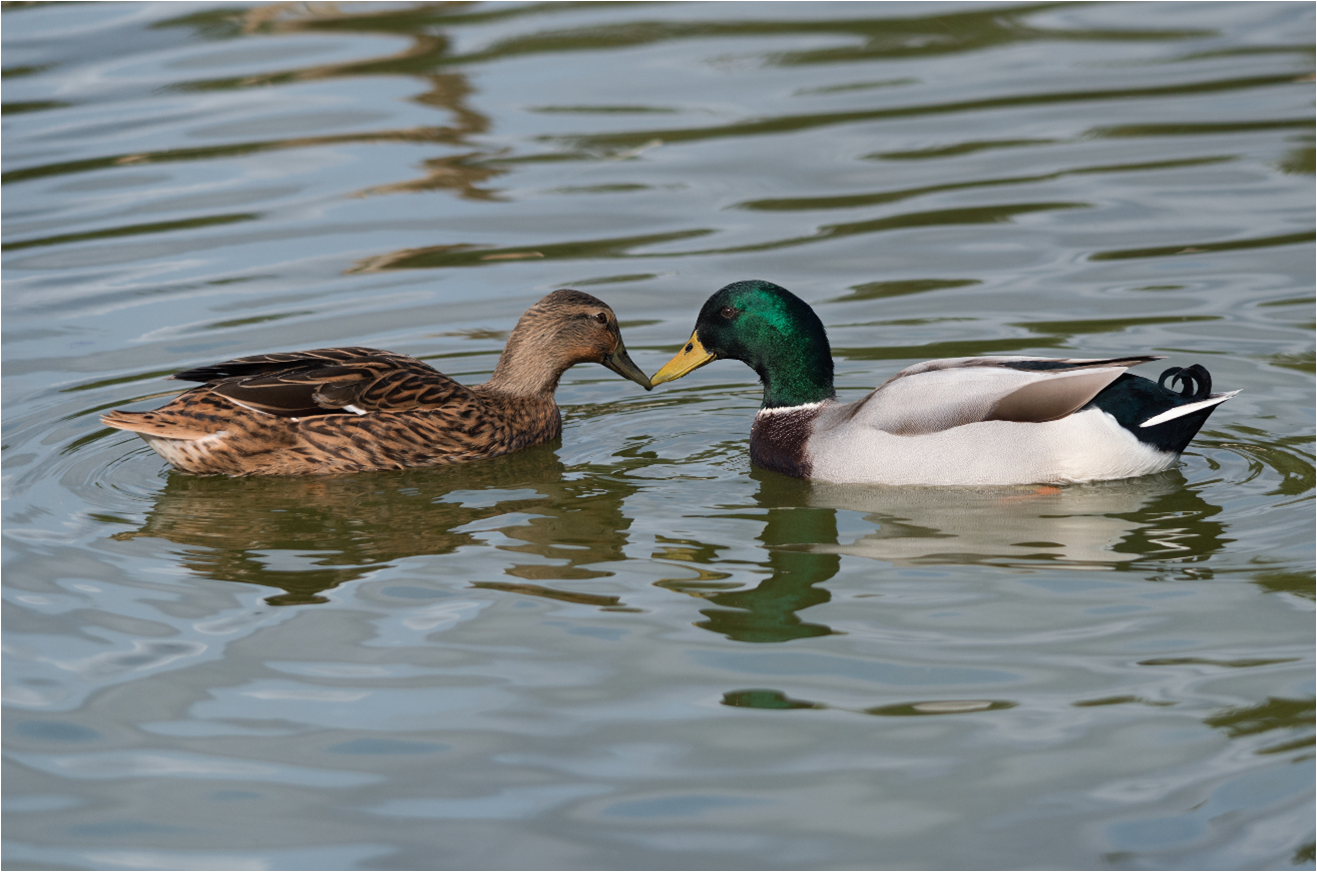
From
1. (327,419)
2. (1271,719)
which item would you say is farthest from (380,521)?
(1271,719)

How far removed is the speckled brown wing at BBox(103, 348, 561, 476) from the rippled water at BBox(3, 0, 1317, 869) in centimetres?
21

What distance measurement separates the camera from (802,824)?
4.95 m

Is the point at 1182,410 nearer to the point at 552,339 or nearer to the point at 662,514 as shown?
the point at 662,514

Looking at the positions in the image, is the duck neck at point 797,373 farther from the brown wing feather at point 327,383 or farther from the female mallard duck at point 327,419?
the brown wing feather at point 327,383

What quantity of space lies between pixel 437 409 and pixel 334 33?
10375 millimetres

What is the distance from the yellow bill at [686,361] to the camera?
8711mm

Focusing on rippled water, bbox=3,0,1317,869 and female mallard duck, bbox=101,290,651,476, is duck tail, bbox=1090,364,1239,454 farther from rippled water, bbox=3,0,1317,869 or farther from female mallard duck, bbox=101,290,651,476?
female mallard duck, bbox=101,290,651,476

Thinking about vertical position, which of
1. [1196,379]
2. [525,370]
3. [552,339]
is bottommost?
[1196,379]

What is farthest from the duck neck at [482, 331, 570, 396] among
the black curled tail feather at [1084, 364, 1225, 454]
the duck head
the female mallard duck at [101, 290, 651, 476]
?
the black curled tail feather at [1084, 364, 1225, 454]

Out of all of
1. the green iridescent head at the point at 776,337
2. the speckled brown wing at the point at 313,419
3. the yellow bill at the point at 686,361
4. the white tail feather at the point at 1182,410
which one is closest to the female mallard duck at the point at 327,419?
the speckled brown wing at the point at 313,419

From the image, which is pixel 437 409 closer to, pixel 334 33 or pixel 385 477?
pixel 385 477

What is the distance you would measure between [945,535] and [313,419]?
3.06 metres

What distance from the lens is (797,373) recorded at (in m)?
8.46

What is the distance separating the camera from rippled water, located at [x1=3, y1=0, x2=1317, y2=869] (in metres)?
5.12
